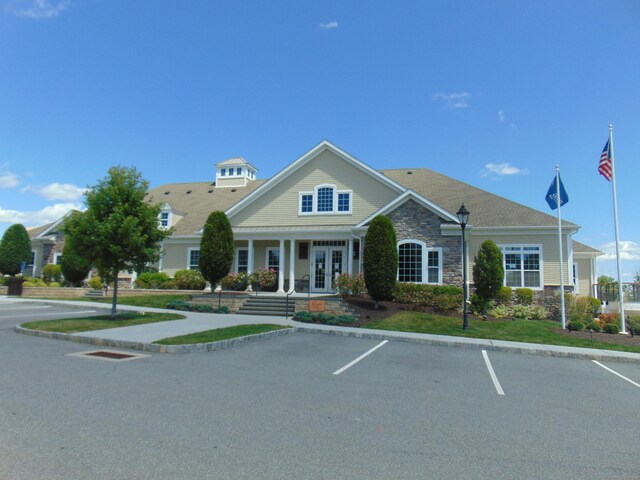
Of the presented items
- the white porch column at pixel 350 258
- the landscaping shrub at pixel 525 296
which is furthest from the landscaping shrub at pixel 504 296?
the white porch column at pixel 350 258

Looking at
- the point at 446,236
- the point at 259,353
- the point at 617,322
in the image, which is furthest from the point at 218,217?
the point at 617,322

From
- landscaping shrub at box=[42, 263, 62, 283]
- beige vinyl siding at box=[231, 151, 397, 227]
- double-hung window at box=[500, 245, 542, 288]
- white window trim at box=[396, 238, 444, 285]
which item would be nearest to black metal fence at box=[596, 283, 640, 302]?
double-hung window at box=[500, 245, 542, 288]

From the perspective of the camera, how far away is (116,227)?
14258mm

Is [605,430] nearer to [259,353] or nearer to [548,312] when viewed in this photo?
[259,353]

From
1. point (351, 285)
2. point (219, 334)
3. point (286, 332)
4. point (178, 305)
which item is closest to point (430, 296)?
point (351, 285)

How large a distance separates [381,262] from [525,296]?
745 centimetres

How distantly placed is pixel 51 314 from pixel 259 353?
36.1 feet

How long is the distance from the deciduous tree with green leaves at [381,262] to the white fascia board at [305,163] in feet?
15.3

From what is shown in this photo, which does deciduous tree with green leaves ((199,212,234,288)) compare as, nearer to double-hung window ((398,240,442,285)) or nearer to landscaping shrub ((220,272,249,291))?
landscaping shrub ((220,272,249,291))

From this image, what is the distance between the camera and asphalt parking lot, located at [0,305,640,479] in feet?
13.7

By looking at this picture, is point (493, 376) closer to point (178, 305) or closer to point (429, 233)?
point (429, 233)

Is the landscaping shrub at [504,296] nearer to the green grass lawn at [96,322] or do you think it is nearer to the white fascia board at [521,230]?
the white fascia board at [521,230]

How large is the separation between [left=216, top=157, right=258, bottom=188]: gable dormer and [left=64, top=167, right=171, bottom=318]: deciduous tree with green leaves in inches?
742

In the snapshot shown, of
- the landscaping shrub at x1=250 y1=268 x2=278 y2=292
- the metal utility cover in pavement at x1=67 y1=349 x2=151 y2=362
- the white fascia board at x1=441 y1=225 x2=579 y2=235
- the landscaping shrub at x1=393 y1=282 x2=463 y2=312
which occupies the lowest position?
the metal utility cover in pavement at x1=67 y1=349 x2=151 y2=362
